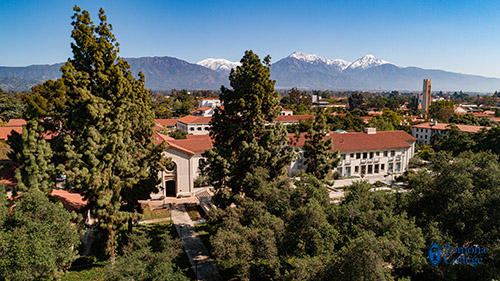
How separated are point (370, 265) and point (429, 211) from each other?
9.36m

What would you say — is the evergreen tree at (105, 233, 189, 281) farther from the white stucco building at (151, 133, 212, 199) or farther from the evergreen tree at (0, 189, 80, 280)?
the white stucco building at (151, 133, 212, 199)

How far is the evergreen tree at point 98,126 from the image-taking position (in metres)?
15.7

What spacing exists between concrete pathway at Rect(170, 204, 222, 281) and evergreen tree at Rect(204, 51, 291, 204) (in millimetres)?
3923

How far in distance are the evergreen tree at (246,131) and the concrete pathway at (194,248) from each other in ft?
12.9

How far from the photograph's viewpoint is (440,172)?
17.5 metres

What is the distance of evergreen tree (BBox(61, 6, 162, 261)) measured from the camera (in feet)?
51.6

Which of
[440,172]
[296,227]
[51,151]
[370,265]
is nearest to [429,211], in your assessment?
[440,172]

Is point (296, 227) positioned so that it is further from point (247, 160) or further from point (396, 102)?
point (396, 102)

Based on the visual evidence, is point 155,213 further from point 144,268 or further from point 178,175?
point 144,268

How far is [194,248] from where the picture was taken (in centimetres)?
2145

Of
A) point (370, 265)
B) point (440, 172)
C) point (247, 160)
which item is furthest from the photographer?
point (247, 160)

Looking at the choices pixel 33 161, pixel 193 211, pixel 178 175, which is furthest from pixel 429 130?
pixel 33 161

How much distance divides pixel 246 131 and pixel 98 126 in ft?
27.5

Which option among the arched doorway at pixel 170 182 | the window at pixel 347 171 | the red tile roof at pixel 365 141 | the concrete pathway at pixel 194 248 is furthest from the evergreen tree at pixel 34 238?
the window at pixel 347 171
